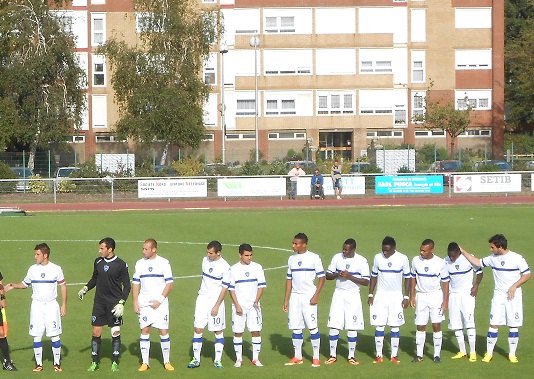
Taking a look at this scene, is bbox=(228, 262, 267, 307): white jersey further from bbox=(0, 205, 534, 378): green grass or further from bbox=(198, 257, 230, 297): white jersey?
bbox=(0, 205, 534, 378): green grass

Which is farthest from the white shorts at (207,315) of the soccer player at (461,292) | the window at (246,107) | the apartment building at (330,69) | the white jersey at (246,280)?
the window at (246,107)

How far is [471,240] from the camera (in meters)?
29.1

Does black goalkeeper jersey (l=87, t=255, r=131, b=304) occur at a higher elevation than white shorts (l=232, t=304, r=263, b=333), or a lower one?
higher

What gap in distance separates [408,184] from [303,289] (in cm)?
3350

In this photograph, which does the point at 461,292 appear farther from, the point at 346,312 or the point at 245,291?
the point at 245,291

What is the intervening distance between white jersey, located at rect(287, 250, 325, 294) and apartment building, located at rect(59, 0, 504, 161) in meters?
58.0

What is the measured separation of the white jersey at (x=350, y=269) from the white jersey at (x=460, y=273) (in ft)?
4.25

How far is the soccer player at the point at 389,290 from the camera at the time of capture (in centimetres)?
1393

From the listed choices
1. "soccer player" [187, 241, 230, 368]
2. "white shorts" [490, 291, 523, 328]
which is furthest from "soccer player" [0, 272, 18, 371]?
"white shorts" [490, 291, 523, 328]

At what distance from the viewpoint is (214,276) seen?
13688 millimetres

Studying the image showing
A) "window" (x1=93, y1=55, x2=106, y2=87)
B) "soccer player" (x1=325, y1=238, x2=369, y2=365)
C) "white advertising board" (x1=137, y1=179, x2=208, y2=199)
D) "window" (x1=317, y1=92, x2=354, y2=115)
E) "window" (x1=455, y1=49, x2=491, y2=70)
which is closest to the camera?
"soccer player" (x1=325, y1=238, x2=369, y2=365)

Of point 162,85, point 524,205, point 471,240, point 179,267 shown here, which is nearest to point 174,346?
point 179,267

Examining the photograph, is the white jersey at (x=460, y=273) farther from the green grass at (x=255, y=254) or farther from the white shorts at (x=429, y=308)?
the green grass at (x=255, y=254)

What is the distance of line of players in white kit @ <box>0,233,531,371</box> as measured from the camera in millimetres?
13555
